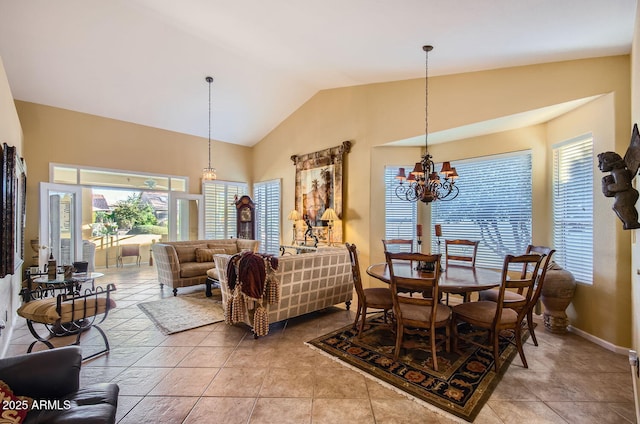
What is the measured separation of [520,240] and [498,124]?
1.75 m

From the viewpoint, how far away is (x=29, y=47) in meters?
4.16

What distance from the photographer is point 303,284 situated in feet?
11.7

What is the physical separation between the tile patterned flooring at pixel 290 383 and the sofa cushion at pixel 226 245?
2714 mm

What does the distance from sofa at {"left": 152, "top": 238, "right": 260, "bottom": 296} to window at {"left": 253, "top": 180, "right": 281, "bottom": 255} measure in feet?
3.89

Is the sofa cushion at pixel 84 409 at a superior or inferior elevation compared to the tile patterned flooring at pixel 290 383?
superior

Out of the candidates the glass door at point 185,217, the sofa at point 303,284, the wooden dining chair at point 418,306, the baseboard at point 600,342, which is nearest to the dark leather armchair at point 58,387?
the sofa at point 303,284

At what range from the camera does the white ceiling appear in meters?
2.71

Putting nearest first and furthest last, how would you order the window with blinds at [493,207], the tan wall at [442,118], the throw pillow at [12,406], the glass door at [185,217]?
1. the throw pillow at [12,406]
2. the tan wall at [442,118]
3. the window with blinds at [493,207]
4. the glass door at [185,217]

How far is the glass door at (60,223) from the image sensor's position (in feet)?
17.7

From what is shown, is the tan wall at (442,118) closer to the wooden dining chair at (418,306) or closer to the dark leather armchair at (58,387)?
the wooden dining chair at (418,306)

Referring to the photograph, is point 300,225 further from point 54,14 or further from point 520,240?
point 54,14

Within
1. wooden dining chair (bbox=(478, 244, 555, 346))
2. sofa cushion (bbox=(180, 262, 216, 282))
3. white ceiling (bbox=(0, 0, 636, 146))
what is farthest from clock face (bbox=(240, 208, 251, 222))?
wooden dining chair (bbox=(478, 244, 555, 346))

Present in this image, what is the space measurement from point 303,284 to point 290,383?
4.20ft

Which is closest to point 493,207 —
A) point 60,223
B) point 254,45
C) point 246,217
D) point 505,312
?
point 505,312
